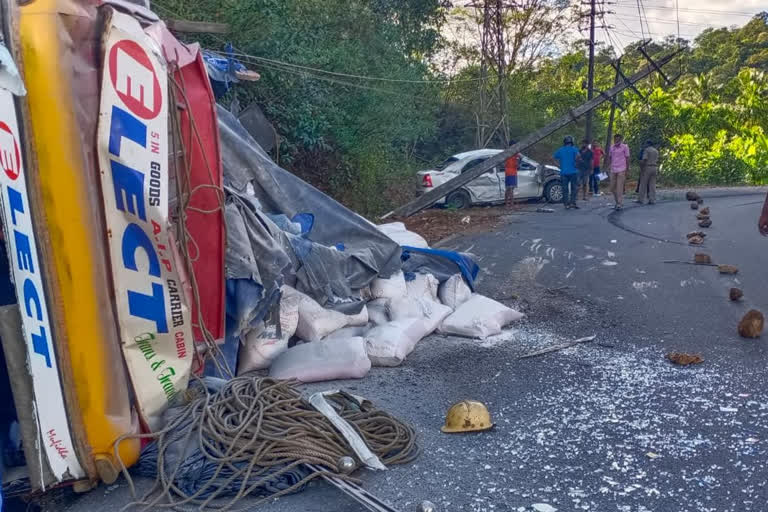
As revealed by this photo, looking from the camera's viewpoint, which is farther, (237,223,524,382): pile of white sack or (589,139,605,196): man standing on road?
(589,139,605,196): man standing on road

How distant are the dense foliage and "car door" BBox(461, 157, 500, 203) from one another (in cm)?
150

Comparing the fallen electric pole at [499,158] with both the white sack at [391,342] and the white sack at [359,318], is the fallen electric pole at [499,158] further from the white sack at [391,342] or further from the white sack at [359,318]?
the white sack at [391,342]

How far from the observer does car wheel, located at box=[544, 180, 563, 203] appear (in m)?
18.5

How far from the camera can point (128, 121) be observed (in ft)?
11.8

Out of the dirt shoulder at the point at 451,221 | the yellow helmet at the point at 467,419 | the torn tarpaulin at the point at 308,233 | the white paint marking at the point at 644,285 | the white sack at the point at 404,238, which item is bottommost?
the dirt shoulder at the point at 451,221

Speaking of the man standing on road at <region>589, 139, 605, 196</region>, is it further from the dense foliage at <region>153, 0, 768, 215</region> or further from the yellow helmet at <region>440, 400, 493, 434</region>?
the yellow helmet at <region>440, 400, 493, 434</region>

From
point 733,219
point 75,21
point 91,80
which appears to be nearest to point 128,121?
point 91,80

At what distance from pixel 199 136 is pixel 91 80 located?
859 millimetres

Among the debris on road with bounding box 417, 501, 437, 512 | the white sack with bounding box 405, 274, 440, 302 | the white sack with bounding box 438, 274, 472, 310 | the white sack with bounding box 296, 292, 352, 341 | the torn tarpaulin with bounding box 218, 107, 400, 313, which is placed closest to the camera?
the debris on road with bounding box 417, 501, 437, 512

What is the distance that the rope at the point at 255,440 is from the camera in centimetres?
337

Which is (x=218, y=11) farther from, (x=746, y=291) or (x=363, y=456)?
(x=363, y=456)

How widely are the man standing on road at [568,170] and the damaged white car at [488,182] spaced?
147cm

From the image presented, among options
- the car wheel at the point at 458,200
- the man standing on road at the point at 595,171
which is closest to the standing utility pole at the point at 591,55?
the man standing on road at the point at 595,171

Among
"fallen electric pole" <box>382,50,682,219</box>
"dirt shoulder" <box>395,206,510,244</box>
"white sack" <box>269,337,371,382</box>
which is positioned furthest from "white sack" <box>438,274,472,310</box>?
"fallen electric pole" <box>382,50,682,219</box>
